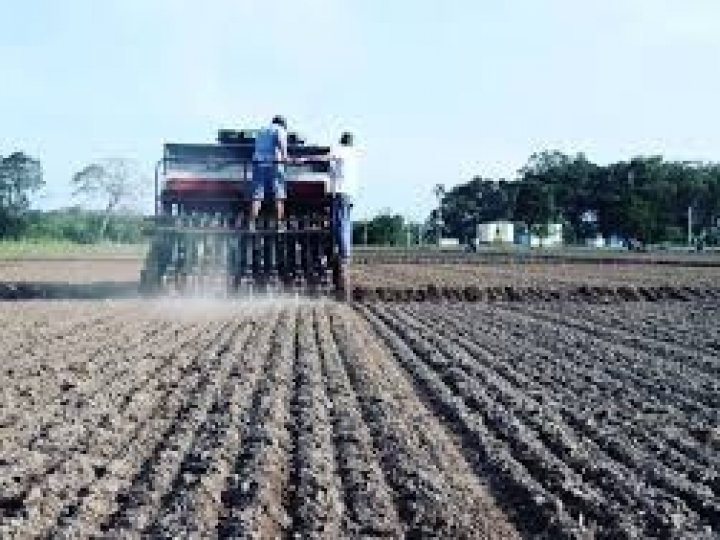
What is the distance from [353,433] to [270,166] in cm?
1360

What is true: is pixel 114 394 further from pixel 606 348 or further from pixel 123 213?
pixel 123 213

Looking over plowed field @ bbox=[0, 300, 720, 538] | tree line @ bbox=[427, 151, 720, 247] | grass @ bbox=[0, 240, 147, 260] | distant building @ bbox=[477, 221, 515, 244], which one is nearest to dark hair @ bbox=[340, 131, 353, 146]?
plowed field @ bbox=[0, 300, 720, 538]

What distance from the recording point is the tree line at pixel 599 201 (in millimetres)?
116812

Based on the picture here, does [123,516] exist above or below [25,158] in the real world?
below

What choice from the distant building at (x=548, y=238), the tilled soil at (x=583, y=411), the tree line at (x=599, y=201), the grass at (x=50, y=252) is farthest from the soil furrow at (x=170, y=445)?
the distant building at (x=548, y=238)

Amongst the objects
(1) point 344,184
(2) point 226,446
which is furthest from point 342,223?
(2) point 226,446

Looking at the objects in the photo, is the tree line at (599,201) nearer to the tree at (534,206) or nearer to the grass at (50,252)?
the tree at (534,206)

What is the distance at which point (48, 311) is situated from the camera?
758 inches

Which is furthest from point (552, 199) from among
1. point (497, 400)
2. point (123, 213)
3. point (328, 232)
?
point (497, 400)

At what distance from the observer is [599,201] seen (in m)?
126

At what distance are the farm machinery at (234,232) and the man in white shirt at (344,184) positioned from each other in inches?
5.4

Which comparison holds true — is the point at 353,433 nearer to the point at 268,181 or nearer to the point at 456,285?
the point at 268,181

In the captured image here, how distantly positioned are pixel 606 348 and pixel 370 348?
2.69 metres

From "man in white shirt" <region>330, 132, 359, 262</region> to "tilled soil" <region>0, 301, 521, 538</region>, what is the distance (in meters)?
7.05
